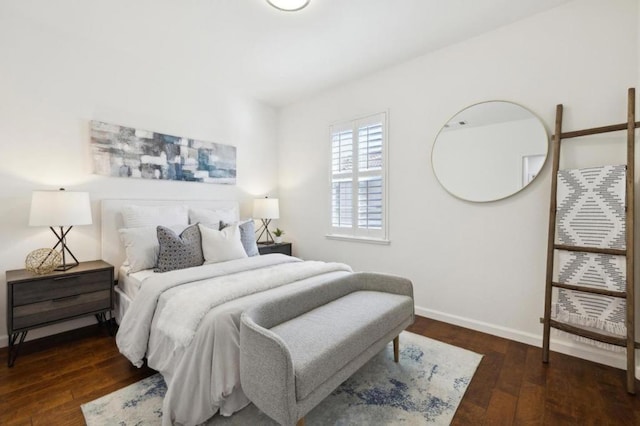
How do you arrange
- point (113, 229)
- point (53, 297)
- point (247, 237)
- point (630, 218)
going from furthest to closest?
point (247, 237), point (113, 229), point (53, 297), point (630, 218)

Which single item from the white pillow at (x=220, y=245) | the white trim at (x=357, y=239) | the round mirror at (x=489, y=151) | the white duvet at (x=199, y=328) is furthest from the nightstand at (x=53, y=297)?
the round mirror at (x=489, y=151)

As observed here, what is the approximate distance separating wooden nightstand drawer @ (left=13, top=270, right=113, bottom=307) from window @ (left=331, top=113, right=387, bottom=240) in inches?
96.4

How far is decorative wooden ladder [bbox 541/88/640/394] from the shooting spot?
1.90 metres

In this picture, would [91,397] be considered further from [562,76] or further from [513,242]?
[562,76]

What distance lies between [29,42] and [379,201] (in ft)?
11.4

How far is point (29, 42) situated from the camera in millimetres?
2477

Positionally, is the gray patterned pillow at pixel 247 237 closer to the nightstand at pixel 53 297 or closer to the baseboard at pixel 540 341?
the nightstand at pixel 53 297

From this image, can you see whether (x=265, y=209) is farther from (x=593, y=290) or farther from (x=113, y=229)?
(x=593, y=290)

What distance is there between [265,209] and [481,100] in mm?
2660

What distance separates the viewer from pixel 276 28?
254cm

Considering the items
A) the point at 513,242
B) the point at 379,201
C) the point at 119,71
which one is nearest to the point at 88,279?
the point at 119,71

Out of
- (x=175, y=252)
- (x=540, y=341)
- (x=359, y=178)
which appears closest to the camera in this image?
(x=540, y=341)

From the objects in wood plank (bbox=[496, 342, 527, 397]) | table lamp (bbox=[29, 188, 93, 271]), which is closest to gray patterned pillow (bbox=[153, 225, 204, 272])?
table lamp (bbox=[29, 188, 93, 271])

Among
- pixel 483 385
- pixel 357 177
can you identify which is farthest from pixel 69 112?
pixel 483 385
